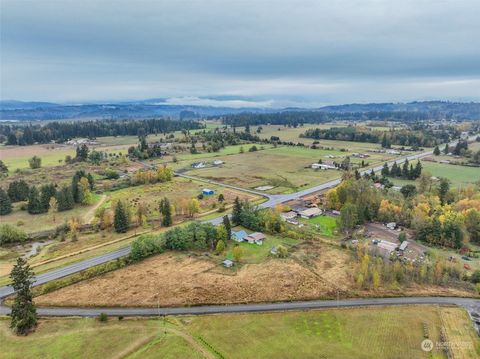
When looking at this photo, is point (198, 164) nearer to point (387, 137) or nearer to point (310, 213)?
point (310, 213)

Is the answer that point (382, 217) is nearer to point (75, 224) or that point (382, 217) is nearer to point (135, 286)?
point (135, 286)

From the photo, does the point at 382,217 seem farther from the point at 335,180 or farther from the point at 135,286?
the point at 135,286

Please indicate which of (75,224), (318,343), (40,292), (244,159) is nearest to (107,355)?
(40,292)

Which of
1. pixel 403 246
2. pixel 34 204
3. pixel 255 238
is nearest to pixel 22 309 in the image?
pixel 255 238

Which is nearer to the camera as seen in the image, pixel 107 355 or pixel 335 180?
pixel 107 355

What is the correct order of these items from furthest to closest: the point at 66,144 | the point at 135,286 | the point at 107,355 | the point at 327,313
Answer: the point at 66,144 < the point at 135,286 < the point at 327,313 < the point at 107,355

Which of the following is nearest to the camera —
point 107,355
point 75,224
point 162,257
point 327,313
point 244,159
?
point 107,355
